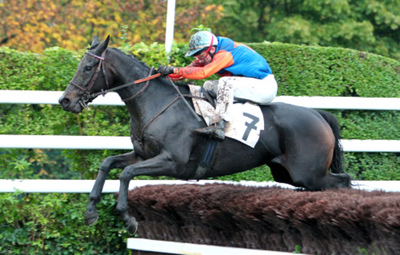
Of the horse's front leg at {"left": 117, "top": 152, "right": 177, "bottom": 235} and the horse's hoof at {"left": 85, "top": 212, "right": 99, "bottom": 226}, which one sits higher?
the horse's front leg at {"left": 117, "top": 152, "right": 177, "bottom": 235}

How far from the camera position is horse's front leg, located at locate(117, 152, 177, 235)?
5746mm

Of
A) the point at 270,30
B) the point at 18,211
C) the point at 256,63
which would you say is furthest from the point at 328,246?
the point at 270,30

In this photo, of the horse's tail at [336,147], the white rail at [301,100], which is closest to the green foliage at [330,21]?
the white rail at [301,100]

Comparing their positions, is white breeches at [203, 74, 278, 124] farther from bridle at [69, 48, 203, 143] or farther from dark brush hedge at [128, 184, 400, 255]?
dark brush hedge at [128, 184, 400, 255]

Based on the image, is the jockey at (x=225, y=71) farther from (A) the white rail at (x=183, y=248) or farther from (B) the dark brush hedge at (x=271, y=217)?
(A) the white rail at (x=183, y=248)

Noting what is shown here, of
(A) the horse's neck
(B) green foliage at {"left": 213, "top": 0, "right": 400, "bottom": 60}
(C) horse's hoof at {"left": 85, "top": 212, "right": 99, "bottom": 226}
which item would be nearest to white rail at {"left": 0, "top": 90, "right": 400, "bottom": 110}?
(A) the horse's neck

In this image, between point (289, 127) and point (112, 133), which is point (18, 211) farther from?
point (289, 127)

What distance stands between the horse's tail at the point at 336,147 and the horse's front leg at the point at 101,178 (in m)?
2.29

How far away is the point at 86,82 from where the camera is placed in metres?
5.90

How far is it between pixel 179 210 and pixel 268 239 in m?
1.10

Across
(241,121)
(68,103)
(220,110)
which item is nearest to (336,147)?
(241,121)

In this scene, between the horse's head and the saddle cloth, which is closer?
the horse's head

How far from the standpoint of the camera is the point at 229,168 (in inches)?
247

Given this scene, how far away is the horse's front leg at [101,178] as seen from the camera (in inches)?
235
